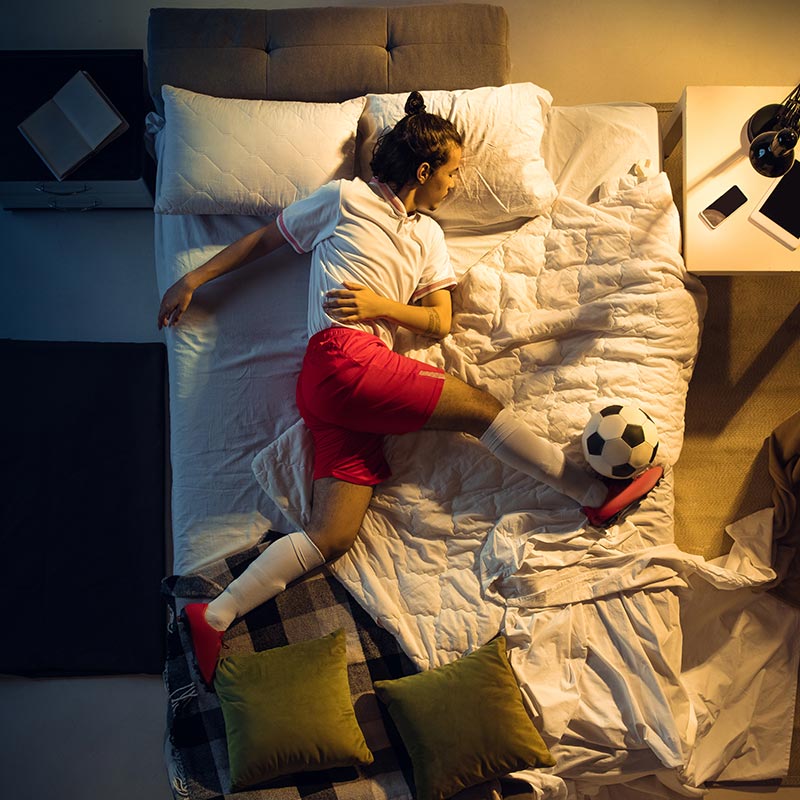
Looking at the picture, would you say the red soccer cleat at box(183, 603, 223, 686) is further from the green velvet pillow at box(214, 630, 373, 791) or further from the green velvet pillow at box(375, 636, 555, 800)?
the green velvet pillow at box(375, 636, 555, 800)

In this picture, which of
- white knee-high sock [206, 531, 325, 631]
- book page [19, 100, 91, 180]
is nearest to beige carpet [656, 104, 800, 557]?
white knee-high sock [206, 531, 325, 631]

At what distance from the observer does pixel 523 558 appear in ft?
5.94

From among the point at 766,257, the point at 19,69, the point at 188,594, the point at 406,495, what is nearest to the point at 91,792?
the point at 188,594

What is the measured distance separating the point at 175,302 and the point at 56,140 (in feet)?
2.15

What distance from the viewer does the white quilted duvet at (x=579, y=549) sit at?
1.77 meters

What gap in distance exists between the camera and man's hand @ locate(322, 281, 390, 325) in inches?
74.0

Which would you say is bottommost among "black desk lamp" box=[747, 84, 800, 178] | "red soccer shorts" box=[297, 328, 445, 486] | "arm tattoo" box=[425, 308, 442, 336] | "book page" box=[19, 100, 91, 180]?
"red soccer shorts" box=[297, 328, 445, 486]

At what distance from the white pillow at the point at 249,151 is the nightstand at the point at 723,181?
3.00ft

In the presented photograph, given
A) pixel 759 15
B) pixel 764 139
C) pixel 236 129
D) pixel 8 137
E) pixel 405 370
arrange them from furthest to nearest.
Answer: pixel 759 15 < pixel 8 137 < pixel 236 129 < pixel 405 370 < pixel 764 139

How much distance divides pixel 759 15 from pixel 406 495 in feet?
6.57

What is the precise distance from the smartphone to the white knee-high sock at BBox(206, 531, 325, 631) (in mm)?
1308

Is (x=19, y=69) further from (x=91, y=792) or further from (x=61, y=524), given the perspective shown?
(x=91, y=792)

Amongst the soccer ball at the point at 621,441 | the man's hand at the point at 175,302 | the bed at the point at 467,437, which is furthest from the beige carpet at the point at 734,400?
the man's hand at the point at 175,302

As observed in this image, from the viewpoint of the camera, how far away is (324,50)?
214 cm
